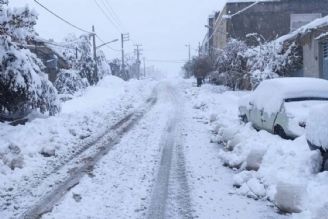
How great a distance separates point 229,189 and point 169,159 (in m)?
2.80

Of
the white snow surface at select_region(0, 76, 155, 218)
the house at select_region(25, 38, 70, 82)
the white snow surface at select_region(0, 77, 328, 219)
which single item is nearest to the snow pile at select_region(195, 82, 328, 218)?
the white snow surface at select_region(0, 77, 328, 219)

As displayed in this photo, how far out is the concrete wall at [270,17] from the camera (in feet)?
142

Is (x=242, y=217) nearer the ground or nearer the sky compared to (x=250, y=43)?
nearer the ground

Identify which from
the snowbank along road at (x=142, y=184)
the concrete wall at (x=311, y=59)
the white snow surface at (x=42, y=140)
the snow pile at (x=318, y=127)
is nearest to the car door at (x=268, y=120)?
the snowbank along road at (x=142, y=184)

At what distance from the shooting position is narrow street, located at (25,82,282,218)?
700cm

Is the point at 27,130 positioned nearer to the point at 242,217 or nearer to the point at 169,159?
the point at 169,159

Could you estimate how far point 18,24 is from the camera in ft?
45.4

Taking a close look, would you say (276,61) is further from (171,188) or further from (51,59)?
(51,59)

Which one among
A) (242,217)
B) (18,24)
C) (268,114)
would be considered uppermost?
(18,24)

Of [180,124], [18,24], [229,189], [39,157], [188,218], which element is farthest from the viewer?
[180,124]

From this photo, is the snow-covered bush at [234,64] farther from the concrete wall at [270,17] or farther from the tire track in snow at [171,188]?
the tire track in snow at [171,188]

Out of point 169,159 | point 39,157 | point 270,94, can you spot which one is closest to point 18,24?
point 39,157

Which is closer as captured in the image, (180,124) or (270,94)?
(270,94)

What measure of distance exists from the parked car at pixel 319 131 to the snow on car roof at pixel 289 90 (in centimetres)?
339
